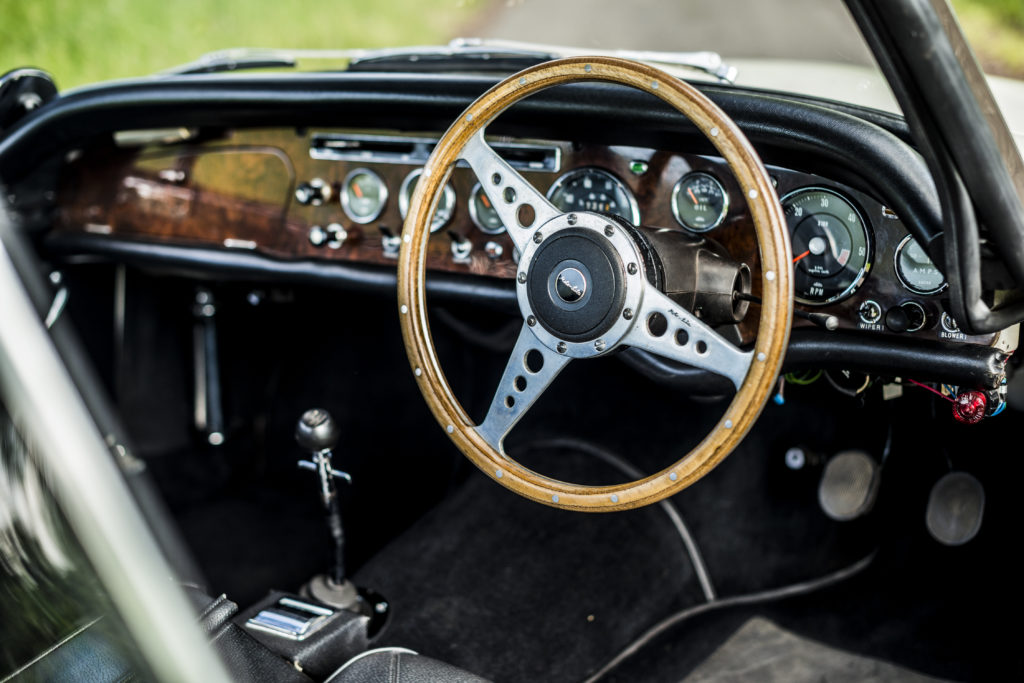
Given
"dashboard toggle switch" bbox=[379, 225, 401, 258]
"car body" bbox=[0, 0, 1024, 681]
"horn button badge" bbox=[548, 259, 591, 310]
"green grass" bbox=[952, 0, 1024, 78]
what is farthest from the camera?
"green grass" bbox=[952, 0, 1024, 78]

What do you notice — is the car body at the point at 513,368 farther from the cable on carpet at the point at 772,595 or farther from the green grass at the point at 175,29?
the green grass at the point at 175,29

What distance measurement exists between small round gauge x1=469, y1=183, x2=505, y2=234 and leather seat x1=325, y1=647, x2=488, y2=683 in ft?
2.98

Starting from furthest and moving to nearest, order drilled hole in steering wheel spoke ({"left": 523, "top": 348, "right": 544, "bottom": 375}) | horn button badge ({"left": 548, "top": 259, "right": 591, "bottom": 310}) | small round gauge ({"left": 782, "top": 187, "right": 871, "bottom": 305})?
small round gauge ({"left": 782, "top": 187, "right": 871, "bottom": 305}) → drilled hole in steering wheel spoke ({"left": 523, "top": 348, "right": 544, "bottom": 375}) → horn button badge ({"left": 548, "top": 259, "right": 591, "bottom": 310})

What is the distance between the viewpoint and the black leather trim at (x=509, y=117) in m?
1.37

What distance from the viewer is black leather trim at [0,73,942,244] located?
1373mm

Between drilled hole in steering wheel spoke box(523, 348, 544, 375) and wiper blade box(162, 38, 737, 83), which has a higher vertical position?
wiper blade box(162, 38, 737, 83)

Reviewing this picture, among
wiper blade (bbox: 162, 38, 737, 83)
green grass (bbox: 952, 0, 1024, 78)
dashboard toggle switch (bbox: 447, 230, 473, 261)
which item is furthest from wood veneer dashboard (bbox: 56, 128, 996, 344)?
green grass (bbox: 952, 0, 1024, 78)

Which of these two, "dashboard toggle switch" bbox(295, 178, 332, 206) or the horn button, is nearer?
the horn button

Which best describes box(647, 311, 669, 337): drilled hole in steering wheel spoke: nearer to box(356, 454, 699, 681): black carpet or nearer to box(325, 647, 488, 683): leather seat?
box(325, 647, 488, 683): leather seat

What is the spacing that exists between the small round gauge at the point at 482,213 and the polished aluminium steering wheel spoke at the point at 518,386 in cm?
52

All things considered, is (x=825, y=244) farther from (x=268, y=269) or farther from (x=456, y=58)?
(x=268, y=269)

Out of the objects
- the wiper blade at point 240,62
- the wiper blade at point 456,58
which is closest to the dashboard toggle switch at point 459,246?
the wiper blade at point 456,58

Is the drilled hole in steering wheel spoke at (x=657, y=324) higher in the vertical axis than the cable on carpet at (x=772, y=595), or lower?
higher

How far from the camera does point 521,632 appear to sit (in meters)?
2.10
